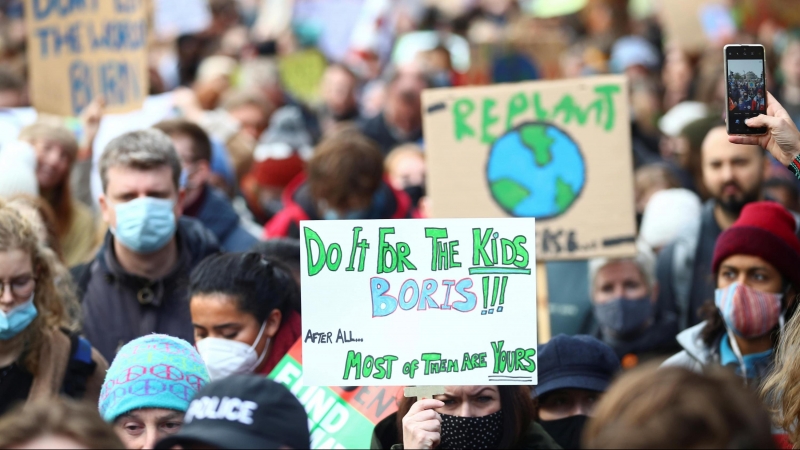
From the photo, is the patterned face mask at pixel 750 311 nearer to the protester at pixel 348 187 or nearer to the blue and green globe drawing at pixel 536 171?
the blue and green globe drawing at pixel 536 171

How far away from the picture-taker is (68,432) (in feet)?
7.30

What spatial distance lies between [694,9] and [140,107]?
603 cm

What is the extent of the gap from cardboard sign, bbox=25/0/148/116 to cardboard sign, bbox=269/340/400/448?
326cm

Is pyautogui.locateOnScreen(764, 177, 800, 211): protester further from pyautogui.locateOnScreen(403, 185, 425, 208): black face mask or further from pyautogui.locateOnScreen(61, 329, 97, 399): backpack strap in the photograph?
pyautogui.locateOnScreen(61, 329, 97, 399): backpack strap

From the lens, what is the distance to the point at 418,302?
308 centimetres

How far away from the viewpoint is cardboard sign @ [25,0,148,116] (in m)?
6.46

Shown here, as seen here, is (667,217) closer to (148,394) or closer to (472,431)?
(472,431)

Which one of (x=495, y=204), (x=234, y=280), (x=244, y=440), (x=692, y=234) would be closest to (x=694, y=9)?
(x=692, y=234)

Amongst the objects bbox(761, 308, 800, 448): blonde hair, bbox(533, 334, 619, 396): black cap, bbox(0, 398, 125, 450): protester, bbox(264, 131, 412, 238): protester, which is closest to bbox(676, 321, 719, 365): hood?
bbox(533, 334, 619, 396): black cap

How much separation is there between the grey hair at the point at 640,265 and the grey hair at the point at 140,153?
2.10 metres

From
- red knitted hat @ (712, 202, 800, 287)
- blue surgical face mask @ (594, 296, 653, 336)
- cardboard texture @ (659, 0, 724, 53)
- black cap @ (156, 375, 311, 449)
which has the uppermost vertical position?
cardboard texture @ (659, 0, 724, 53)

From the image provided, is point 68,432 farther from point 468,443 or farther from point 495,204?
point 495,204

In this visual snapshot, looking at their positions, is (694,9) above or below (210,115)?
above

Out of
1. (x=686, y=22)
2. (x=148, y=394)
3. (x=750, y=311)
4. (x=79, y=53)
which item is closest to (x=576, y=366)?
(x=750, y=311)
